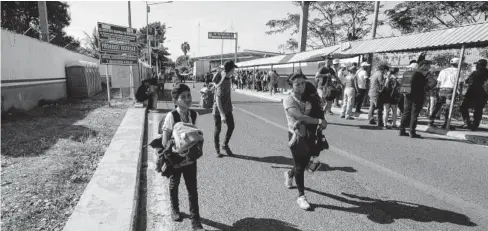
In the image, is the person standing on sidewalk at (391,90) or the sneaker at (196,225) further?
the person standing on sidewalk at (391,90)

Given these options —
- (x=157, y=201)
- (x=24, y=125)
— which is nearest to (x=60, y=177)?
(x=157, y=201)

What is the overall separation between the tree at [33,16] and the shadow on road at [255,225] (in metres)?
30.4

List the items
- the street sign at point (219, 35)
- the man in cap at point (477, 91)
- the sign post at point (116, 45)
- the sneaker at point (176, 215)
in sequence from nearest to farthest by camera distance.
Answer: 1. the sneaker at point (176, 215)
2. the man in cap at point (477, 91)
3. the sign post at point (116, 45)
4. the street sign at point (219, 35)

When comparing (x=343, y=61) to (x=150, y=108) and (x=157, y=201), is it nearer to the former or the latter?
(x=150, y=108)

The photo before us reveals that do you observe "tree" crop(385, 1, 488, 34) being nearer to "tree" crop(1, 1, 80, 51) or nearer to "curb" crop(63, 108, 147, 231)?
"curb" crop(63, 108, 147, 231)

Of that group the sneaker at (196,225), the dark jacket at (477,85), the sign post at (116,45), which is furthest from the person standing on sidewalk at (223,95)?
the sign post at (116,45)

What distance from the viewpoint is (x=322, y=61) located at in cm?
1617

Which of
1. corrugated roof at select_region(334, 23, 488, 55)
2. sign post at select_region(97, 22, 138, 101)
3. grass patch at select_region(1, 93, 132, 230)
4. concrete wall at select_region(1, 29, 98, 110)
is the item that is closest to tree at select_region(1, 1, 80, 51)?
concrete wall at select_region(1, 29, 98, 110)

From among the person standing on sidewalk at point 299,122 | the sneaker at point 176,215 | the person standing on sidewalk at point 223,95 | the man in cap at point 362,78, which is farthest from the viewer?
the man in cap at point 362,78

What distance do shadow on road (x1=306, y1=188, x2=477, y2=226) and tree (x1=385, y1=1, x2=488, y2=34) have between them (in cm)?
1985

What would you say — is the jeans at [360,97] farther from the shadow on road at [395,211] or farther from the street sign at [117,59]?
the street sign at [117,59]

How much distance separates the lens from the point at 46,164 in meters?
4.71

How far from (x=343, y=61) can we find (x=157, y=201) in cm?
1349

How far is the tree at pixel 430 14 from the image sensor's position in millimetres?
18891
